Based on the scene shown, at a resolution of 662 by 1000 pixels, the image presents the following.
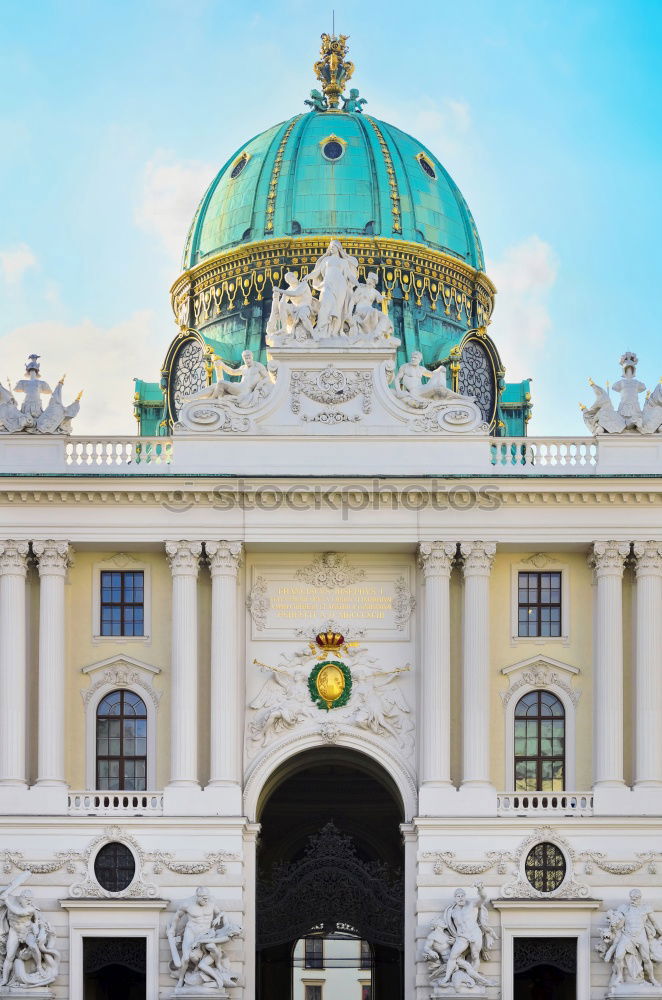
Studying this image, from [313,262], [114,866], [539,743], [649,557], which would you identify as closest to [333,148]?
[313,262]

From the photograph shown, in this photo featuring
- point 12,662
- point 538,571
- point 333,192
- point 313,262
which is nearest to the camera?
point 12,662

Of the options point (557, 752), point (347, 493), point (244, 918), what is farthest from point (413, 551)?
point (244, 918)

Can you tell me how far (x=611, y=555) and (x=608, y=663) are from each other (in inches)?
94.5

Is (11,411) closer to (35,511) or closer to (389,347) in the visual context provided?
(35,511)

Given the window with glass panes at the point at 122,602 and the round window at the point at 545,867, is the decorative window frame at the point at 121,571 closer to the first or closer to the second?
the window with glass panes at the point at 122,602

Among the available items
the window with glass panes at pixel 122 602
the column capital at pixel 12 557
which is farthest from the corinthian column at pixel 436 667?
the column capital at pixel 12 557

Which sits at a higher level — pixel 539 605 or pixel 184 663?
pixel 539 605

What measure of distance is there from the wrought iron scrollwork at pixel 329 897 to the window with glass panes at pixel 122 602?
20.9 feet

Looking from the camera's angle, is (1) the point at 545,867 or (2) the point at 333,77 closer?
(1) the point at 545,867

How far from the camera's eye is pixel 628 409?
52.6m

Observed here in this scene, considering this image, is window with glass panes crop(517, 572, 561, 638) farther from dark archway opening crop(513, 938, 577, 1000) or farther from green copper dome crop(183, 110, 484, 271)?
green copper dome crop(183, 110, 484, 271)

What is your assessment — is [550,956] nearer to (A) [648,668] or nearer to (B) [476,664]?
(B) [476,664]
